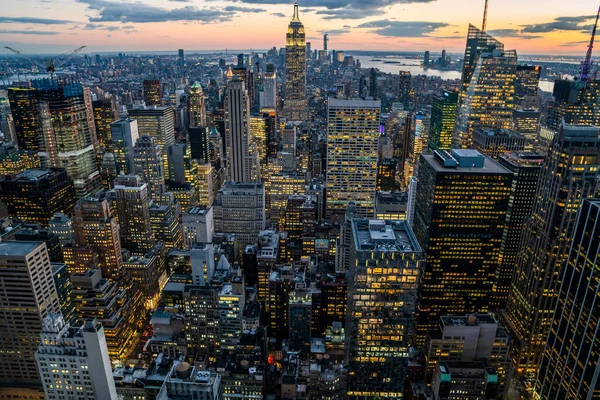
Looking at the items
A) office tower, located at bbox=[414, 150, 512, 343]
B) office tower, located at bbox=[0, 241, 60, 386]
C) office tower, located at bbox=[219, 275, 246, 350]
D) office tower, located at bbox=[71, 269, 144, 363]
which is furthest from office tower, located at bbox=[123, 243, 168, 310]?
office tower, located at bbox=[414, 150, 512, 343]

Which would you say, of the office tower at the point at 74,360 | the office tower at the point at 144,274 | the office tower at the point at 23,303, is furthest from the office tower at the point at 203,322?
the office tower at the point at 74,360

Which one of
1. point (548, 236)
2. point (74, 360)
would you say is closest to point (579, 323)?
point (548, 236)

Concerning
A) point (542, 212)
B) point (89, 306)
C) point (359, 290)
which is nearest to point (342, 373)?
point (359, 290)

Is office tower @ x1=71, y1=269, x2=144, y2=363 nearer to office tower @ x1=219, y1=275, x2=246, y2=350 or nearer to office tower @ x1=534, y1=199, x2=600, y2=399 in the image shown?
office tower @ x1=219, y1=275, x2=246, y2=350

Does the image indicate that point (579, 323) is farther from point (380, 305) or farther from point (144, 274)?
point (144, 274)

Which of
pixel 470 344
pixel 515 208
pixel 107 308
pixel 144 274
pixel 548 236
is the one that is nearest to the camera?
pixel 470 344

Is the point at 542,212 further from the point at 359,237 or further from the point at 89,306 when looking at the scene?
the point at 89,306

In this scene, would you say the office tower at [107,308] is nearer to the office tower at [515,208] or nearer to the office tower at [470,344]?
the office tower at [470,344]
